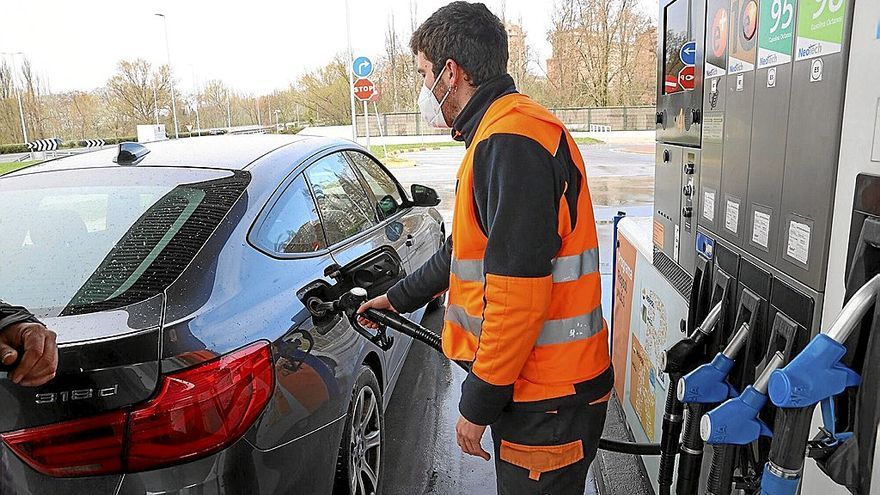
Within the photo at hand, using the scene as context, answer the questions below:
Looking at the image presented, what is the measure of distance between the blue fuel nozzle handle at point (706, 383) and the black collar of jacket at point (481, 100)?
2.78ft

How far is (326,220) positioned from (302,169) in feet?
0.83

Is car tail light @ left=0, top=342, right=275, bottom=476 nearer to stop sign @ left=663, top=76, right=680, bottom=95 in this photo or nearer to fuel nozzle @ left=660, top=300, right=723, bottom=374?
fuel nozzle @ left=660, top=300, right=723, bottom=374

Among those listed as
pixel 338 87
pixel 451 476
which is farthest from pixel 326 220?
pixel 338 87

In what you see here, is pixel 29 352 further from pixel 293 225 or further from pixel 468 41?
pixel 468 41

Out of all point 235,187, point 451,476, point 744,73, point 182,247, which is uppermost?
point 744,73

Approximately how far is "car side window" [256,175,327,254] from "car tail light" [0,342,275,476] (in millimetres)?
664

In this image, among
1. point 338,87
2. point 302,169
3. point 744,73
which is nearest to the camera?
point 744,73

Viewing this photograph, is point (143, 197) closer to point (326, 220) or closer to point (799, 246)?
point (326, 220)

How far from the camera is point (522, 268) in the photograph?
151cm

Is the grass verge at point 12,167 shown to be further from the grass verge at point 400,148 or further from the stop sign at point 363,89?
the grass verge at point 400,148

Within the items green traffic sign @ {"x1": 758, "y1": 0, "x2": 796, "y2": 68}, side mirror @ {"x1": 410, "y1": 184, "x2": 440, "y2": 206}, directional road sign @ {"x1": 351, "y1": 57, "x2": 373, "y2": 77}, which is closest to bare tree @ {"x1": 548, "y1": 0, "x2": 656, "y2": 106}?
directional road sign @ {"x1": 351, "y1": 57, "x2": 373, "y2": 77}

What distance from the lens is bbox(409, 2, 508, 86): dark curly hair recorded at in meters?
1.76

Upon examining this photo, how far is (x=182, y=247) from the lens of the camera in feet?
6.77

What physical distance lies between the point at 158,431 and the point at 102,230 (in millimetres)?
893
